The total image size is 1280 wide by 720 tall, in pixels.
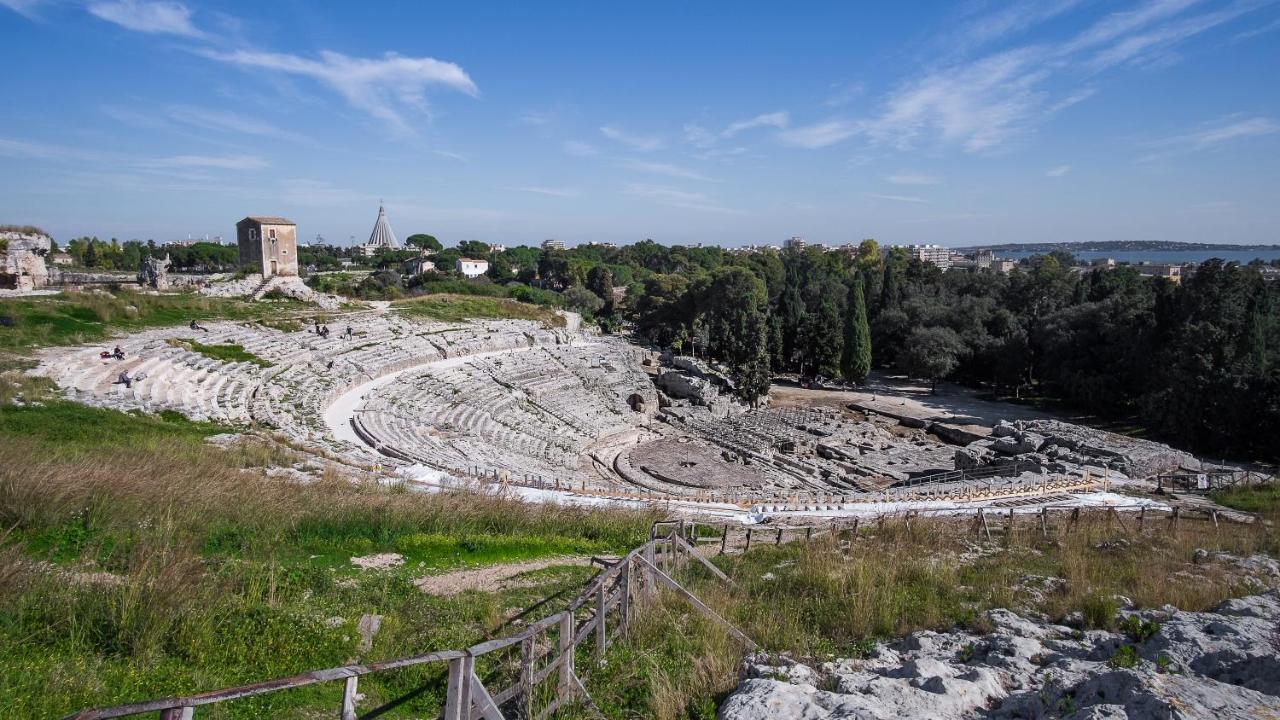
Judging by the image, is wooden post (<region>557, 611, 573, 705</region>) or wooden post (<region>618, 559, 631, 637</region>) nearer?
→ wooden post (<region>557, 611, 573, 705</region>)

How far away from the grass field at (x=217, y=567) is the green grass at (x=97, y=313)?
10.0 m

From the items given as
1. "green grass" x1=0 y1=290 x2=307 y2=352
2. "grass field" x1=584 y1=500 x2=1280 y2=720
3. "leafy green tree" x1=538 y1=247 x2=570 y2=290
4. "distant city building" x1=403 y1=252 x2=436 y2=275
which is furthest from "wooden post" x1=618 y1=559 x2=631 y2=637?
"distant city building" x1=403 y1=252 x2=436 y2=275

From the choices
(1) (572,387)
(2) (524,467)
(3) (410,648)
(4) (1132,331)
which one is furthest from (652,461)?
(4) (1132,331)

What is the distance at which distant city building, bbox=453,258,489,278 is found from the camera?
8819cm

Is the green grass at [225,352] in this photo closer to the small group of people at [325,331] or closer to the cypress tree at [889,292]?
the small group of people at [325,331]

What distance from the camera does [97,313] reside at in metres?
24.2

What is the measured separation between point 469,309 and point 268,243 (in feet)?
40.5

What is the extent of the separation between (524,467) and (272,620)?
1617 cm

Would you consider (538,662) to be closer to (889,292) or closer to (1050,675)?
(1050,675)

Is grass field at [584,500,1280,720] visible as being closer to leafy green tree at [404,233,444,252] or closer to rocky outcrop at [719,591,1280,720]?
rocky outcrop at [719,591,1280,720]

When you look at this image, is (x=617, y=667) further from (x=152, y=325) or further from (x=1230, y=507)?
(x=152, y=325)

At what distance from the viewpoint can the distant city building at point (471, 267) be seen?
8819 cm

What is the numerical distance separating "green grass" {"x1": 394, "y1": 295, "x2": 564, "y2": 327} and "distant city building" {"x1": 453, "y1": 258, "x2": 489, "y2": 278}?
3839 cm

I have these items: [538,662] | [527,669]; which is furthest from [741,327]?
[527,669]
